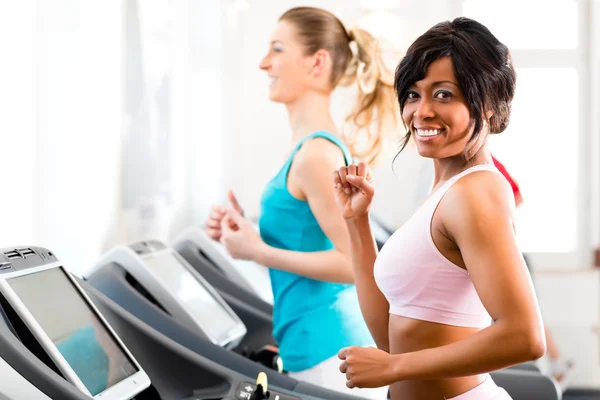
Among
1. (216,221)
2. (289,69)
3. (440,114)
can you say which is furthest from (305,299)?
(440,114)

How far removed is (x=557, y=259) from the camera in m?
5.68

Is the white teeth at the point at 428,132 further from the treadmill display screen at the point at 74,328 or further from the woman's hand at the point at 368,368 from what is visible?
the treadmill display screen at the point at 74,328

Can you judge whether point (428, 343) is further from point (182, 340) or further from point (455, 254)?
point (182, 340)

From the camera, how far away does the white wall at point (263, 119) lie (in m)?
5.43

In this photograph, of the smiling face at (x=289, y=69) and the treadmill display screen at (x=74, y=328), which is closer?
the treadmill display screen at (x=74, y=328)

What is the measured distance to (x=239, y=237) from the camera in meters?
1.81

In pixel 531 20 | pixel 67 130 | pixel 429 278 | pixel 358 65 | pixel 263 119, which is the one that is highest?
pixel 531 20

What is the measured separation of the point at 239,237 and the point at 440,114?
80 centimetres

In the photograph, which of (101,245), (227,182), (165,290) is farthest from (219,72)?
(165,290)

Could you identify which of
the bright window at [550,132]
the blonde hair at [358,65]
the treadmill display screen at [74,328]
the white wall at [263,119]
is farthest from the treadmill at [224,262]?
the bright window at [550,132]

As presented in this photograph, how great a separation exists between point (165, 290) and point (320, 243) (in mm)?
426

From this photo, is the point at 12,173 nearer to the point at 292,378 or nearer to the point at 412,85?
the point at 292,378

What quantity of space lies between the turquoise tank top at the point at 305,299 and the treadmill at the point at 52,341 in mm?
438

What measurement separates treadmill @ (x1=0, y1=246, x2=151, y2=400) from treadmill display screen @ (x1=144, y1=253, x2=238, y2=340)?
569 millimetres
